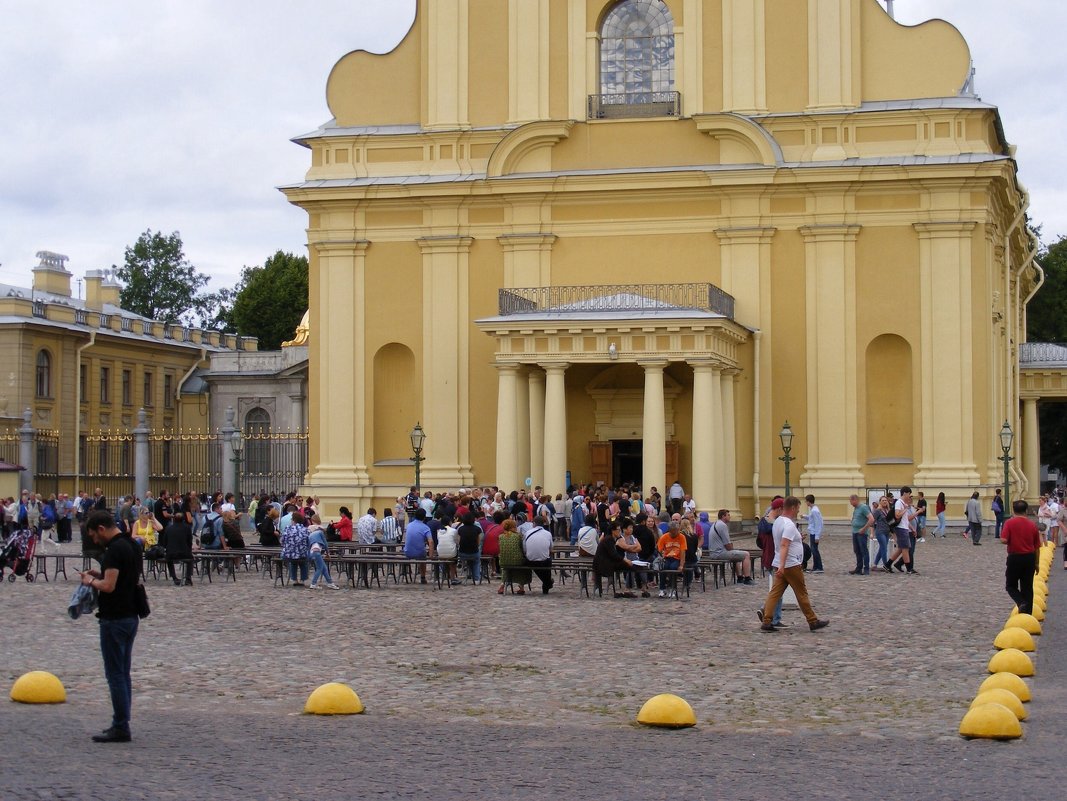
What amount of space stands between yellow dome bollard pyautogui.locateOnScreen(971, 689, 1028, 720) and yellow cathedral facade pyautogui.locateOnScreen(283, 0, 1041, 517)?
2634cm

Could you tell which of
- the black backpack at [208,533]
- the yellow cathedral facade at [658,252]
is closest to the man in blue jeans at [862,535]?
the yellow cathedral facade at [658,252]

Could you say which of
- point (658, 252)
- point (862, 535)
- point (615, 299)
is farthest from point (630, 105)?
point (862, 535)

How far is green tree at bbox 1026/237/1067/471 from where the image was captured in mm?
70625

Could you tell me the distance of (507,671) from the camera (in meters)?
15.9

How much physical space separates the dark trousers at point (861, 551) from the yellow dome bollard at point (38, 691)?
684 inches

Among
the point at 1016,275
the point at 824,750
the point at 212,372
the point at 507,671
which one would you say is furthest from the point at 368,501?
the point at 824,750

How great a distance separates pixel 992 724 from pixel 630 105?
33767 mm

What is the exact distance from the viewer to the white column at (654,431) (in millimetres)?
38844

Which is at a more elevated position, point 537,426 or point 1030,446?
point 537,426

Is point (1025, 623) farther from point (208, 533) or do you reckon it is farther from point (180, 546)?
point (208, 533)

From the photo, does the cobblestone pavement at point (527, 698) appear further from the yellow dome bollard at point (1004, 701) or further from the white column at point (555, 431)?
the white column at point (555, 431)

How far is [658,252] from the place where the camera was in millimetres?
42938

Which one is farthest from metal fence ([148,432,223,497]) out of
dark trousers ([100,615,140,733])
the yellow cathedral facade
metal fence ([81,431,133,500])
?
Result: dark trousers ([100,615,140,733])

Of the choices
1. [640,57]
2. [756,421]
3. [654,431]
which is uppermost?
[640,57]
